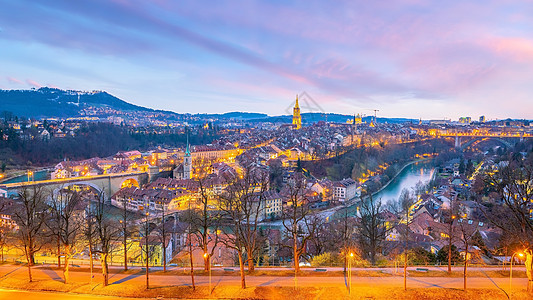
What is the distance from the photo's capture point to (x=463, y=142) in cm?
5250

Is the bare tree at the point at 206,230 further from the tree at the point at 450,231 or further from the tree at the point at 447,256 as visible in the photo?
the tree at the point at 447,256

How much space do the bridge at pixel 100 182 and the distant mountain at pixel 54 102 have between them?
228 ft

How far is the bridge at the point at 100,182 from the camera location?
1959cm

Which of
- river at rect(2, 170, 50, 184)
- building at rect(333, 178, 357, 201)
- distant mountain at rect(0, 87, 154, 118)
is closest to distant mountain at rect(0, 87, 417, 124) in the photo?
distant mountain at rect(0, 87, 154, 118)

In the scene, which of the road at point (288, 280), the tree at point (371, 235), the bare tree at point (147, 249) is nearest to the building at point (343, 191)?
the tree at point (371, 235)

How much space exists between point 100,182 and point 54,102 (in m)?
87.7

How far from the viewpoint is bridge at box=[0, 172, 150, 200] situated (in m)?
19.6

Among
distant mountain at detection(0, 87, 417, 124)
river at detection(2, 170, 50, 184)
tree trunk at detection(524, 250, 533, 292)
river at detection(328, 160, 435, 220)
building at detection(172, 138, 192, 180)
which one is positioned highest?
distant mountain at detection(0, 87, 417, 124)

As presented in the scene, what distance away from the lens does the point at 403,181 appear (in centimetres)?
2811

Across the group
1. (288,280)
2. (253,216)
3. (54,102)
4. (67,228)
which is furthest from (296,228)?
(54,102)

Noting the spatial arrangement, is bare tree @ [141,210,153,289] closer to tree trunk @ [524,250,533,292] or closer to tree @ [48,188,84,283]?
tree @ [48,188,84,283]

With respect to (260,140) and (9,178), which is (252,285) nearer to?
(9,178)

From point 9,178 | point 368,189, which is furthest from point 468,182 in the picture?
point 9,178

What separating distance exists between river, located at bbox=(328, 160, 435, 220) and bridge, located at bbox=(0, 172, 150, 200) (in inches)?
573
